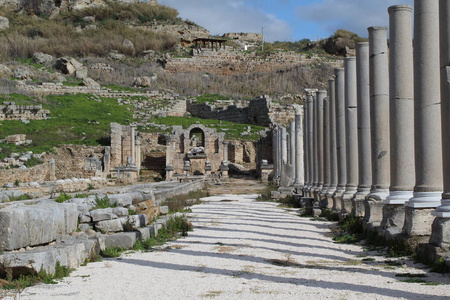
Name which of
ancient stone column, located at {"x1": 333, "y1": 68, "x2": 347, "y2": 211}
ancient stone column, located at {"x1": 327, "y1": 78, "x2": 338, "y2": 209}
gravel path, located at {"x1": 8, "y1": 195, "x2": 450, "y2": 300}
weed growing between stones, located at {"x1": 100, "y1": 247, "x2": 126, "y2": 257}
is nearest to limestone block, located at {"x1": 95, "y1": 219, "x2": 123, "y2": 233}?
weed growing between stones, located at {"x1": 100, "y1": 247, "x2": 126, "y2": 257}

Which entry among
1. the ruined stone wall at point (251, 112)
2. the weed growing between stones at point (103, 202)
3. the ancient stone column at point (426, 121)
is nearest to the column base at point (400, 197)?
the ancient stone column at point (426, 121)

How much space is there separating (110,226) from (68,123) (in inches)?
1294

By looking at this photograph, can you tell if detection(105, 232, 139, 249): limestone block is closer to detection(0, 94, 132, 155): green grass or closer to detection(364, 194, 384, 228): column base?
detection(364, 194, 384, 228): column base

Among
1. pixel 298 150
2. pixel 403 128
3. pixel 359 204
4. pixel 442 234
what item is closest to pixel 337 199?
pixel 359 204

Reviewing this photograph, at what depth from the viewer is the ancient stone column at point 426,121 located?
8.54m

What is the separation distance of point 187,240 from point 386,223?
3.82 m

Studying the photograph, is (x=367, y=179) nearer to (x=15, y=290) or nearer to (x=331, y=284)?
(x=331, y=284)

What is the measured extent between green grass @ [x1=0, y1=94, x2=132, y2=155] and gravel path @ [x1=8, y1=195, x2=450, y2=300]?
2360cm

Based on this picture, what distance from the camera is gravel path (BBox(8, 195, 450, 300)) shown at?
6.07 m

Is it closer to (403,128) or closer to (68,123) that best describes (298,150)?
(403,128)

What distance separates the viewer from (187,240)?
10.9 metres

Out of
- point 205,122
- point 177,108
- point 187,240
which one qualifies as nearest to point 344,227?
point 187,240

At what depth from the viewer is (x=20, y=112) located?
41.9m

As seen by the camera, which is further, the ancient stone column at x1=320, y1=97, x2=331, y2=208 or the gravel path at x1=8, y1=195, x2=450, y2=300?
the ancient stone column at x1=320, y1=97, x2=331, y2=208
